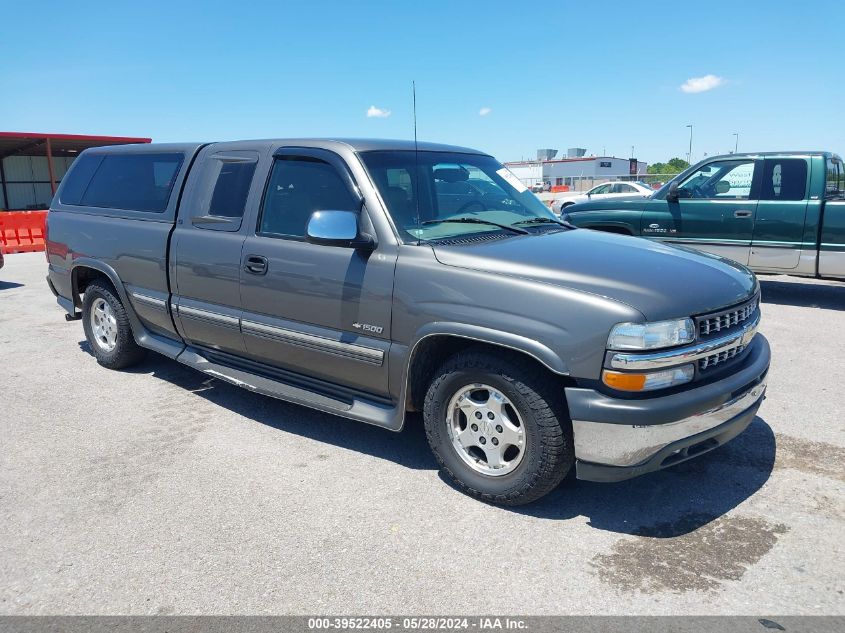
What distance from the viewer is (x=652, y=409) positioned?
297 centimetres

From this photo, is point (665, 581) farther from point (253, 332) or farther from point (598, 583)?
point (253, 332)

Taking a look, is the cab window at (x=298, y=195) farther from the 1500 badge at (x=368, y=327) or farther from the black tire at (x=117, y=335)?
the black tire at (x=117, y=335)

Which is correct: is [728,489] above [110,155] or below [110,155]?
below

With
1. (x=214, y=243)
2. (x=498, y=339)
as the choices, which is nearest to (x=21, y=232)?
(x=214, y=243)

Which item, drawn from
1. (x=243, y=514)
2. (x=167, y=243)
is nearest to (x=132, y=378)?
(x=167, y=243)

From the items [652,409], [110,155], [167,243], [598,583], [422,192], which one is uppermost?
[110,155]

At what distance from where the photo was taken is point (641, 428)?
9.76 ft

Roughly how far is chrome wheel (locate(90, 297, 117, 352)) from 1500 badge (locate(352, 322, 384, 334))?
305 centimetres

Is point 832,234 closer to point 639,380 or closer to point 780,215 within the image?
point 780,215

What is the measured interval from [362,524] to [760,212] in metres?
7.52

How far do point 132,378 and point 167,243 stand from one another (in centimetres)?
153

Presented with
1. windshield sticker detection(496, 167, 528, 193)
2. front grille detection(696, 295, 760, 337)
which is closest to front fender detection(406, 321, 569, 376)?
front grille detection(696, 295, 760, 337)

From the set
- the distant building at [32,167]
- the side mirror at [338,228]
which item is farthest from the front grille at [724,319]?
the distant building at [32,167]

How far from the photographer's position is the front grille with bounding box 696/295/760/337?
10.4 ft
